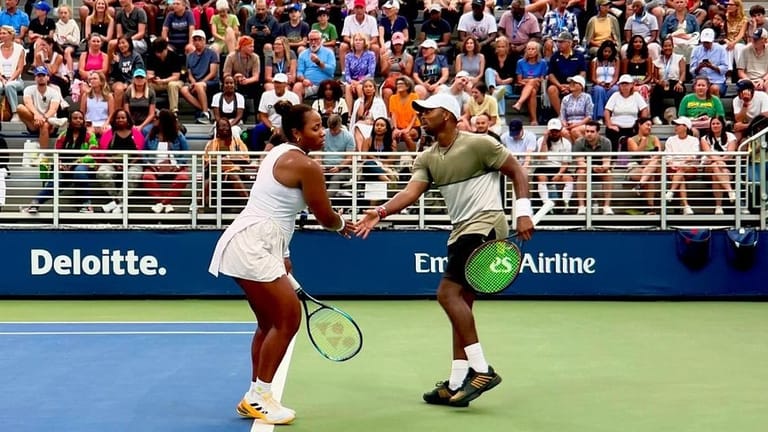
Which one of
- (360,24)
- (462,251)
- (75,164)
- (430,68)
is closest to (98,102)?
(75,164)

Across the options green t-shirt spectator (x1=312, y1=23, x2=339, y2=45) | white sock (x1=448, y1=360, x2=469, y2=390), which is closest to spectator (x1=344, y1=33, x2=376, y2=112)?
green t-shirt spectator (x1=312, y1=23, x2=339, y2=45)

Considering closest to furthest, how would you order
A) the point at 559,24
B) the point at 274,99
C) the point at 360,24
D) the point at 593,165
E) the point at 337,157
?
the point at 593,165 → the point at 337,157 → the point at 274,99 → the point at 360,24 → the point at 559,24

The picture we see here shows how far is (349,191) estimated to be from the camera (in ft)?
44.2

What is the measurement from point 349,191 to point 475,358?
6101 mm

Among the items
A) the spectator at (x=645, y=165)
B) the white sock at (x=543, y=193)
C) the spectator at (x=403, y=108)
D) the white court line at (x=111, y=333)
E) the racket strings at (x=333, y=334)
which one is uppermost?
the spectator at (x=403, y=108)

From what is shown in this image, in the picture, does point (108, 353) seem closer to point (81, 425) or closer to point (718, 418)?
point (81, 425)

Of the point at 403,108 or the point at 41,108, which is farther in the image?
the point at 41,108

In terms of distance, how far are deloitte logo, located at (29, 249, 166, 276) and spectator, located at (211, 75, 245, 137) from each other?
3265mm

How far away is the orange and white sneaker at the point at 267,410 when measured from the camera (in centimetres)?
701

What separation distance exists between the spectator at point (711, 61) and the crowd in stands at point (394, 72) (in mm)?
32

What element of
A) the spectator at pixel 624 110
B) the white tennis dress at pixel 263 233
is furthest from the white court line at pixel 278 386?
the spectator at pixel 624 110

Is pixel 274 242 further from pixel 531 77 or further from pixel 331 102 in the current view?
pixel 531 77

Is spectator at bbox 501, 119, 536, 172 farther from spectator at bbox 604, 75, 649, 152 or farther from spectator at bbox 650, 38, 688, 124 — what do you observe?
spectator at bbox 650, 38, 688, 124

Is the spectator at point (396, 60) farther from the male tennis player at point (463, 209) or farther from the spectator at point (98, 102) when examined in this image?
the male tennis player at point (463, 209)
